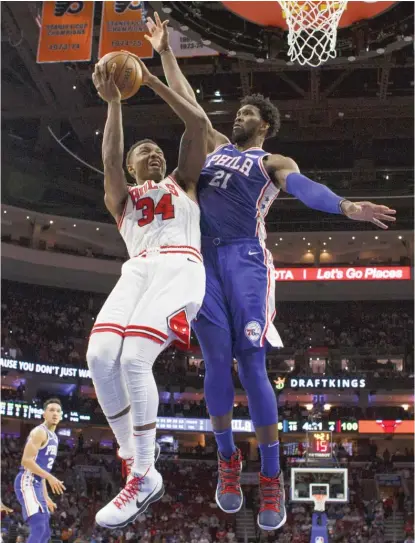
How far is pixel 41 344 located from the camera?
1305 inches

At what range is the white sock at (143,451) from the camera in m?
5.15

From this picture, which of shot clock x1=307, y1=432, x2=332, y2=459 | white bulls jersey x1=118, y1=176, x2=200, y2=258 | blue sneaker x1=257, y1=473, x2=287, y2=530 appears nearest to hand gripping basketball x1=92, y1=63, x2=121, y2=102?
white bulls jersey x1=118, y1=176, x2=200, y2=258

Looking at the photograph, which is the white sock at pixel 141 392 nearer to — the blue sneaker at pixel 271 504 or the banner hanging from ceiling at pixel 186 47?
the blue sneaker at pixel 271 504

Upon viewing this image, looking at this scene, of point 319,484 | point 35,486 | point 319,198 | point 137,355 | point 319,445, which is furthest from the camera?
point 319,445

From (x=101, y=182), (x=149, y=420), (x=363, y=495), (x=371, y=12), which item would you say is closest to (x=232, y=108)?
Answer: (x=101, y=182)

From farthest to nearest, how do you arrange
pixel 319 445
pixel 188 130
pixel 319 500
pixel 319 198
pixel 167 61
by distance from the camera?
pixel 319 445, pixel 319 500, pixel 167 61, pixel 188 130, pixel 319 198

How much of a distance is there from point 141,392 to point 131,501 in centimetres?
72

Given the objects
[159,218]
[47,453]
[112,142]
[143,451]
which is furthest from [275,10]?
[143,451]

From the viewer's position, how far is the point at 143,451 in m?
5.18

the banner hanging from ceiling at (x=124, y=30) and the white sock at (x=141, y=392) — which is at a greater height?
the banner hanging from ceiling at (x=124, y=30)

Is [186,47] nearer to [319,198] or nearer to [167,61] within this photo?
[167,61]

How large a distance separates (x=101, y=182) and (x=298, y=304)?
37.7ft

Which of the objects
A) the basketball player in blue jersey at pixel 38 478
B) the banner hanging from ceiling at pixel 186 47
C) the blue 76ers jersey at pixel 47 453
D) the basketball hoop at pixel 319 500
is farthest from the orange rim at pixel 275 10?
the basketball hoop at pixel 319 500

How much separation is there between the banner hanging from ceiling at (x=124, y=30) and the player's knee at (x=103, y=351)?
10.1 m
